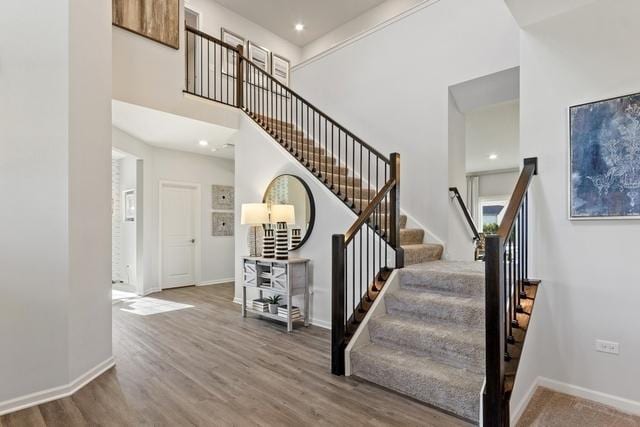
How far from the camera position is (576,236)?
254 centimetres

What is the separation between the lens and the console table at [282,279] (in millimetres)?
4062

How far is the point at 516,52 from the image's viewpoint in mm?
3691

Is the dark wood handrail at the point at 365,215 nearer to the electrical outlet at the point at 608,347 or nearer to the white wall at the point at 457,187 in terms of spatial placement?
the white wall at the point at 457,187

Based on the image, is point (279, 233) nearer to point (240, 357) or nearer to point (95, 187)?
point (240, 357)

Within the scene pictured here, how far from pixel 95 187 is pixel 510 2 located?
3.59 m

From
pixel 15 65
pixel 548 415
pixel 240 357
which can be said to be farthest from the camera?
pixel 240 357

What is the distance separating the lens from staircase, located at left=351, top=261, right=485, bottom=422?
7.63 ft

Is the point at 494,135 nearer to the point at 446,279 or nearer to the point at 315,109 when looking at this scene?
the point at 315,109

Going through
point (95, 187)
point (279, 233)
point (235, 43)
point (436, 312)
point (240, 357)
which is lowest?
point (240, 357)

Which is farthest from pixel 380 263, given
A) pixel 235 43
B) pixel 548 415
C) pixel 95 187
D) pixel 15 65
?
pixel 235 43

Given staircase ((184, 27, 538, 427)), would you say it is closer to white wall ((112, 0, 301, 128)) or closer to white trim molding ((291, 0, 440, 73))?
white wall ((112, 0, 301, 128))

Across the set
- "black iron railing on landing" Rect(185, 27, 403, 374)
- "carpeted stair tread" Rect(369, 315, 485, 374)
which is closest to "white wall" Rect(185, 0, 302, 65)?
"black iron railing on landing" Rect(185, 27, 403, 374)

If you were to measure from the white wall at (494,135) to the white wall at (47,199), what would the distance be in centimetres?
513

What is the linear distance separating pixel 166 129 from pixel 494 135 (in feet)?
19.8
